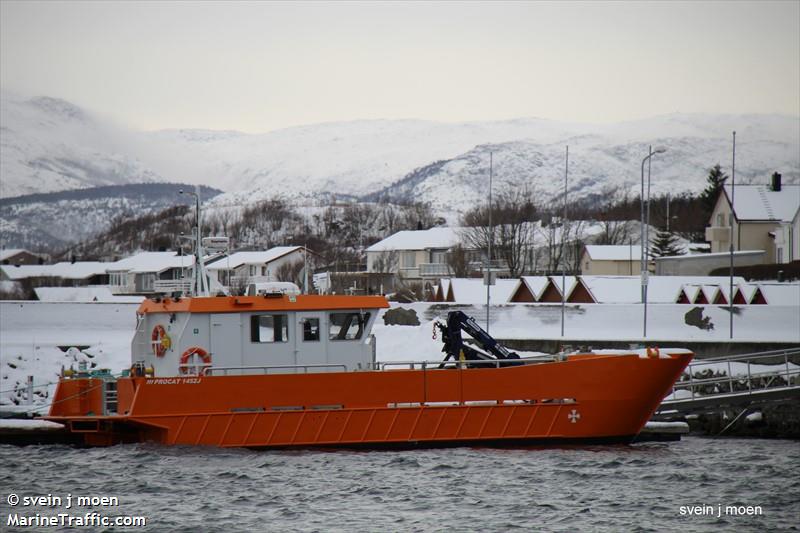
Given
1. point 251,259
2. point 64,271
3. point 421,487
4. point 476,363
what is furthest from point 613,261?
point 64,271

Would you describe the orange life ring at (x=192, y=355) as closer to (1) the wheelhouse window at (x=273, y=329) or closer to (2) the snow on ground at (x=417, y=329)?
(1) the wheelhouse window at (x=273, y=329)

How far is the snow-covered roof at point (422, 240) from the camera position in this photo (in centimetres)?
7806

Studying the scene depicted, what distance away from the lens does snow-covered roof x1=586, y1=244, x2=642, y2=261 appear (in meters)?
66.2

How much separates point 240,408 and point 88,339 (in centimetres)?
1966

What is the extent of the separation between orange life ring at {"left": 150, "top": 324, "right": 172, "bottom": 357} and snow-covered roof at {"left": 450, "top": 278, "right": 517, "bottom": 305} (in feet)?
84.7

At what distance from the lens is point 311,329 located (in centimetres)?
2289

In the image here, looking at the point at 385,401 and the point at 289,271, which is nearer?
the point at 385,401

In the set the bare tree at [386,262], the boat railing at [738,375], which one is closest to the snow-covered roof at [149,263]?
the bare tree at [386,262]

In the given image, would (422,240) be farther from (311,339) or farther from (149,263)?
(311,339)

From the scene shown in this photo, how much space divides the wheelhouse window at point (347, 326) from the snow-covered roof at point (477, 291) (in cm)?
2505

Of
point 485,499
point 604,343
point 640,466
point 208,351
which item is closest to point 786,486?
point 640,466

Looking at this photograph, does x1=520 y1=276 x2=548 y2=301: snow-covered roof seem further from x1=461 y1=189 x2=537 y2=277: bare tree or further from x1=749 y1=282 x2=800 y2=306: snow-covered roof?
x1=461 y1=189 x2=537 y2=277: bare tree

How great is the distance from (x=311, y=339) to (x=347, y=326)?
803 mm

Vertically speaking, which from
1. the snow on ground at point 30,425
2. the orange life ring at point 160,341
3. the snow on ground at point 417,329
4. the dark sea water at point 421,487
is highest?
the orange life ring at point 160,341
